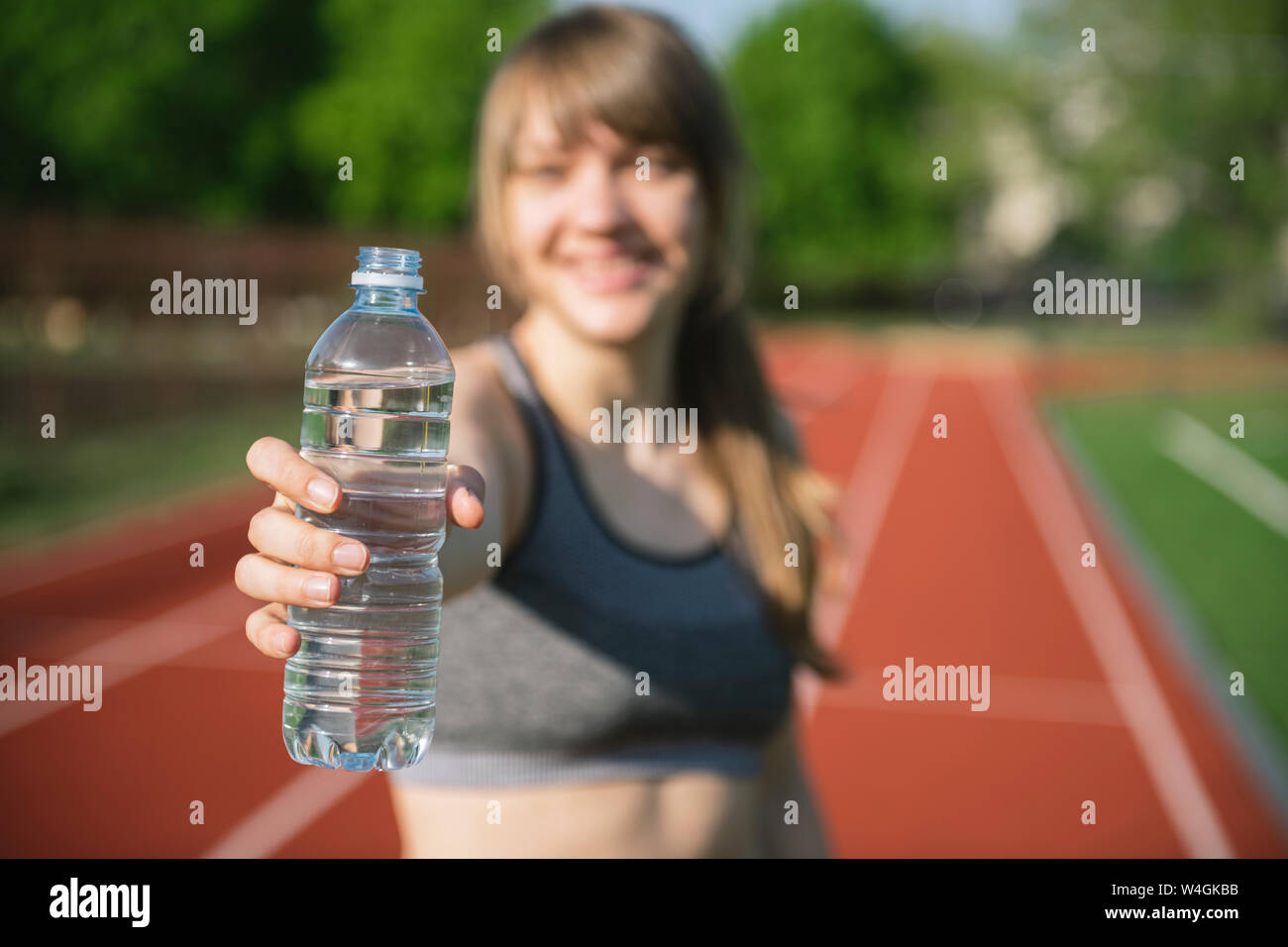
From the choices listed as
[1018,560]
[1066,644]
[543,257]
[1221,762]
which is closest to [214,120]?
[1018,560]

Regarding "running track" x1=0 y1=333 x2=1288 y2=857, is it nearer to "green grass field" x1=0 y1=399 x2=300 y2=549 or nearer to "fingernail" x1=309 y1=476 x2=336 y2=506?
"green grass field" x1=0 y1=399 x2=300 y2=549

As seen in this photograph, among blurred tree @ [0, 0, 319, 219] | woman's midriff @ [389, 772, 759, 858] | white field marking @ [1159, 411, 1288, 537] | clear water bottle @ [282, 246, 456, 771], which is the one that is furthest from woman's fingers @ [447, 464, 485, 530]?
blurred tree @ [0, 0, 319, 219]

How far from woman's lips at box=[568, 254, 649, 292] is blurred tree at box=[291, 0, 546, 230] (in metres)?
36.8

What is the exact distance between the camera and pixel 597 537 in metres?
2.20

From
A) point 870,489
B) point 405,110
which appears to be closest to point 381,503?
point 870,489

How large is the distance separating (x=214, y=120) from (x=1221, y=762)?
3501 cm

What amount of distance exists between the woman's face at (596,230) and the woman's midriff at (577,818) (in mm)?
770

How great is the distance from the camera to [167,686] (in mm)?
8523

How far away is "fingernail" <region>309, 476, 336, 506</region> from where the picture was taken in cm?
153

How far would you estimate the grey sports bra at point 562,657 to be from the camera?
7.08 feet
